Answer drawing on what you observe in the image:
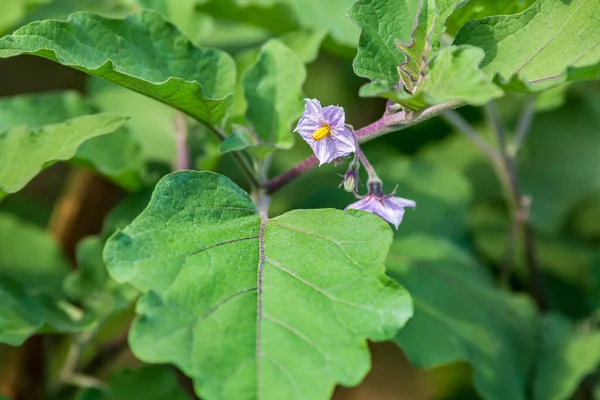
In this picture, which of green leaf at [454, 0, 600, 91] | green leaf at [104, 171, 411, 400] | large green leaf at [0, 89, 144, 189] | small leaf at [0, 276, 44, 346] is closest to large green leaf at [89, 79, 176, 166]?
large green leaf at [0, 89, 144, 189]

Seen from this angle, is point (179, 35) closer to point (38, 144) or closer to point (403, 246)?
point (38, 144)

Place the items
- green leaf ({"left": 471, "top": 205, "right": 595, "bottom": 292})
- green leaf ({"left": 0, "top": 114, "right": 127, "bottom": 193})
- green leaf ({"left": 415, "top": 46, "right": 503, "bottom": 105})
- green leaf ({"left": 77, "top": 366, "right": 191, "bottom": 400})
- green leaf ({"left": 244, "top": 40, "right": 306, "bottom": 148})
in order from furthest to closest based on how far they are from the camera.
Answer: green leaf ({"left": 471, "top": 205, "right": 595, "bottom": 292}) → green leaf ({"left": 77, "top": 366, "right": 191, "bottom": 400}) → green leaf ({"left": 244, "top": 40, "right": 306, "bottom": 148}) → green leaf ({"left": 0, "top": 114, "right": 127, "bottom": 193}) → green leaf ({"left": 415, "top": 46, "right": 503, "bottom": 105})

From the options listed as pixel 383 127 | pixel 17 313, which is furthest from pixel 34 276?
pixel 383 127

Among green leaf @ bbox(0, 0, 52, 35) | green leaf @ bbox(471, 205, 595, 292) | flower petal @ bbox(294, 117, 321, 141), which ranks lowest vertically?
green leaf @ bbox(471, 205, 595, 292)

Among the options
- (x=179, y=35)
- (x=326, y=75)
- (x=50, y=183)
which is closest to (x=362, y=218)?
(x=179, y=35)

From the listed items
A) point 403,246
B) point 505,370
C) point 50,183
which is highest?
point 403,246

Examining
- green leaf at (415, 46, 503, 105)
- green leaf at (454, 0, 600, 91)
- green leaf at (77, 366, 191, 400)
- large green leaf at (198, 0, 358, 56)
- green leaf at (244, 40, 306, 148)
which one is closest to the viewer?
green leaf at (415, 46, 503, 105)

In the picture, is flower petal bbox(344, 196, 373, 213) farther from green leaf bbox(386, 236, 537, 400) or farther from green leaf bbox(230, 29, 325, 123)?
green leaf bbox(230, 29, 325, 123)
